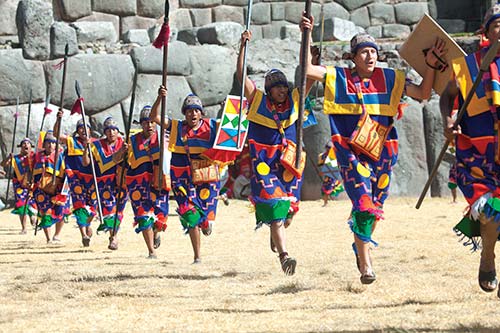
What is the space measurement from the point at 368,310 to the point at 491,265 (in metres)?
0.75

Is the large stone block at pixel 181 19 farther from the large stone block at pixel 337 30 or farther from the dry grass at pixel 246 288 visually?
the dry grass at pixel 246 288

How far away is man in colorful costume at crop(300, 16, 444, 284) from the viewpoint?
725 centimetres

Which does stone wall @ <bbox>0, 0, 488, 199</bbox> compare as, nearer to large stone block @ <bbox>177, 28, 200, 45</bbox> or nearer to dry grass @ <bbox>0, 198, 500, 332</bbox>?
large stone block @ <bbox>177, 28, 200, 45</bbox>

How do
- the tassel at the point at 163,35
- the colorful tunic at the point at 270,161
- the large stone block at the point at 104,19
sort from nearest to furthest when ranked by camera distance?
1. the colorful tunic at the point at 270,161
2. the tassel at the point at 163,35
3. the large stone block at the point at 104,19

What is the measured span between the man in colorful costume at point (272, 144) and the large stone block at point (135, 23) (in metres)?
18.2

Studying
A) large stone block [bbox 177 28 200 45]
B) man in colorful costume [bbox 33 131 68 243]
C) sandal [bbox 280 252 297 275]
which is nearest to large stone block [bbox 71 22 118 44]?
large stone block [bbox 177 28 200 45]

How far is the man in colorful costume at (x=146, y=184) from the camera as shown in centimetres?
1133

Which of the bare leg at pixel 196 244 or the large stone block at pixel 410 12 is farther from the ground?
the bare leg at pixel 196 244

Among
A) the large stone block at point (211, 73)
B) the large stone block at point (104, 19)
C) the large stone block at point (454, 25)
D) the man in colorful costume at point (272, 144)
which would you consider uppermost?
the man in colorful costume at point (272, 144)

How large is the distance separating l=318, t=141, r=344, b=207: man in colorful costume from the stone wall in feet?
3.39


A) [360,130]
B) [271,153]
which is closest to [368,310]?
[360,130]

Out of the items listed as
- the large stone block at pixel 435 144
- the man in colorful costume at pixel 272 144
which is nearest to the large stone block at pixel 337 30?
the large stone block at pixel 435 144

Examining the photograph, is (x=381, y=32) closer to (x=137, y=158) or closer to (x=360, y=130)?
(x=137, y=158)

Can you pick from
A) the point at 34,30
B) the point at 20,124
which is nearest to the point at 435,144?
the point at 20,124
